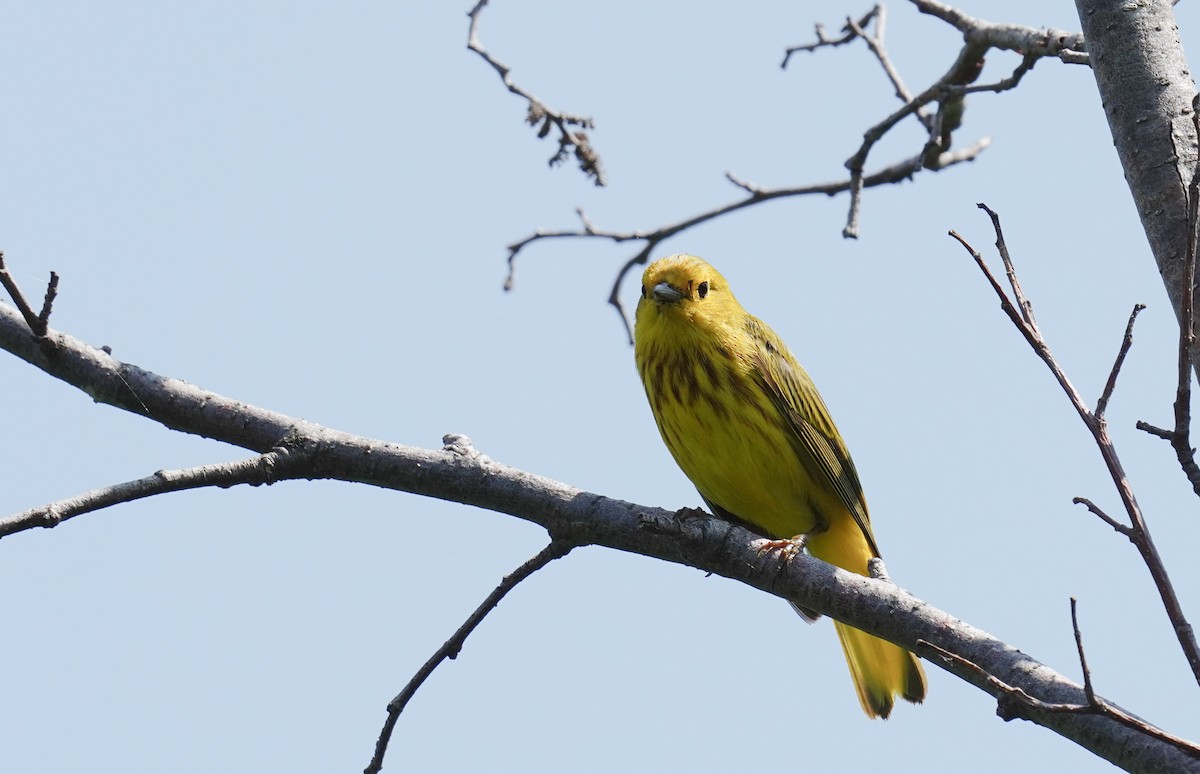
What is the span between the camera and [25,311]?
330cm

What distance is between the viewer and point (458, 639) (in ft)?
11.3

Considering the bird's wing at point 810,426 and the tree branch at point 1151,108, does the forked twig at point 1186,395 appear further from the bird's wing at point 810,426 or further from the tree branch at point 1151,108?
the bird's wing at point 810,426

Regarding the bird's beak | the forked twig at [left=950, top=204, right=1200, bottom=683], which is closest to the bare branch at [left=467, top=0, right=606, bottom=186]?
the bird's beak

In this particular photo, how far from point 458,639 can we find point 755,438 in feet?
7.15

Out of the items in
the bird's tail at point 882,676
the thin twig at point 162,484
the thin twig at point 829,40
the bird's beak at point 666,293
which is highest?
the thin twig at point 829,40

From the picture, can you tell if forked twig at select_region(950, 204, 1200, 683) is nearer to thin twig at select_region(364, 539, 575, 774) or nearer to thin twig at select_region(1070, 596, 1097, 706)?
thin twig at select_region(1070, 596, 1097, 706)

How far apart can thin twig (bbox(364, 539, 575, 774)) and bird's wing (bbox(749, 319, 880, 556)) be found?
2093mm

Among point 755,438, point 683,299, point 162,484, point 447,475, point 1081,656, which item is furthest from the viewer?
point 683,299

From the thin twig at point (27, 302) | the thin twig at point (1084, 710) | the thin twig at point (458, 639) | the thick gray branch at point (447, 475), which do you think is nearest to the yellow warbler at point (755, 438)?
the thick gray branch at point (447, 475)

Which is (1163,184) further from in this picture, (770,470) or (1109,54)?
(770,470)

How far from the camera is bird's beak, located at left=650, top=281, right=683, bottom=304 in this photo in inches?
221

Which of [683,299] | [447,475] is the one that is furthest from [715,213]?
[447,475]

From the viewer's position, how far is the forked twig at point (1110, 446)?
230 centimetres

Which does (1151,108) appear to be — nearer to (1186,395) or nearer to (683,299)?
(1186,395)
